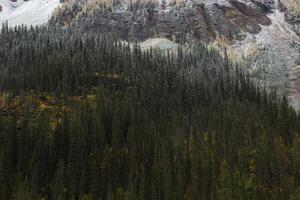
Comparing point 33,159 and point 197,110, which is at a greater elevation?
point 33,159

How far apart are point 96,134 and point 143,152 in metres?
14.2

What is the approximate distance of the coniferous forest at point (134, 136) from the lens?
117 m

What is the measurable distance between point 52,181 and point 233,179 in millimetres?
42381

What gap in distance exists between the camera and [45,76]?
17412 centimetres

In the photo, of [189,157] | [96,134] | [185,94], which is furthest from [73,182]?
[185,94]

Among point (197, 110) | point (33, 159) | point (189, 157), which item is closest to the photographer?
point (33, 159)

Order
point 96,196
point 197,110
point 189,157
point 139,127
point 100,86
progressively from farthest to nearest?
point 100,86 < point 197,110 < point 139,127 < point 189,157 < point 96,196

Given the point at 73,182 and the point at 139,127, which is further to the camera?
the point at 139,127

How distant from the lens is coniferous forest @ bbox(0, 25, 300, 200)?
385 ft

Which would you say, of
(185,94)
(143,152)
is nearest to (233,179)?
(143,152)

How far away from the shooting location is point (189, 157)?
132500 mm

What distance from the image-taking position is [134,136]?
139000 mm

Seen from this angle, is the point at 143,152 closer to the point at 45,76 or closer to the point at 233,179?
the point at 233,179

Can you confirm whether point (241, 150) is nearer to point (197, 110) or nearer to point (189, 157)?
point (189, 157)
